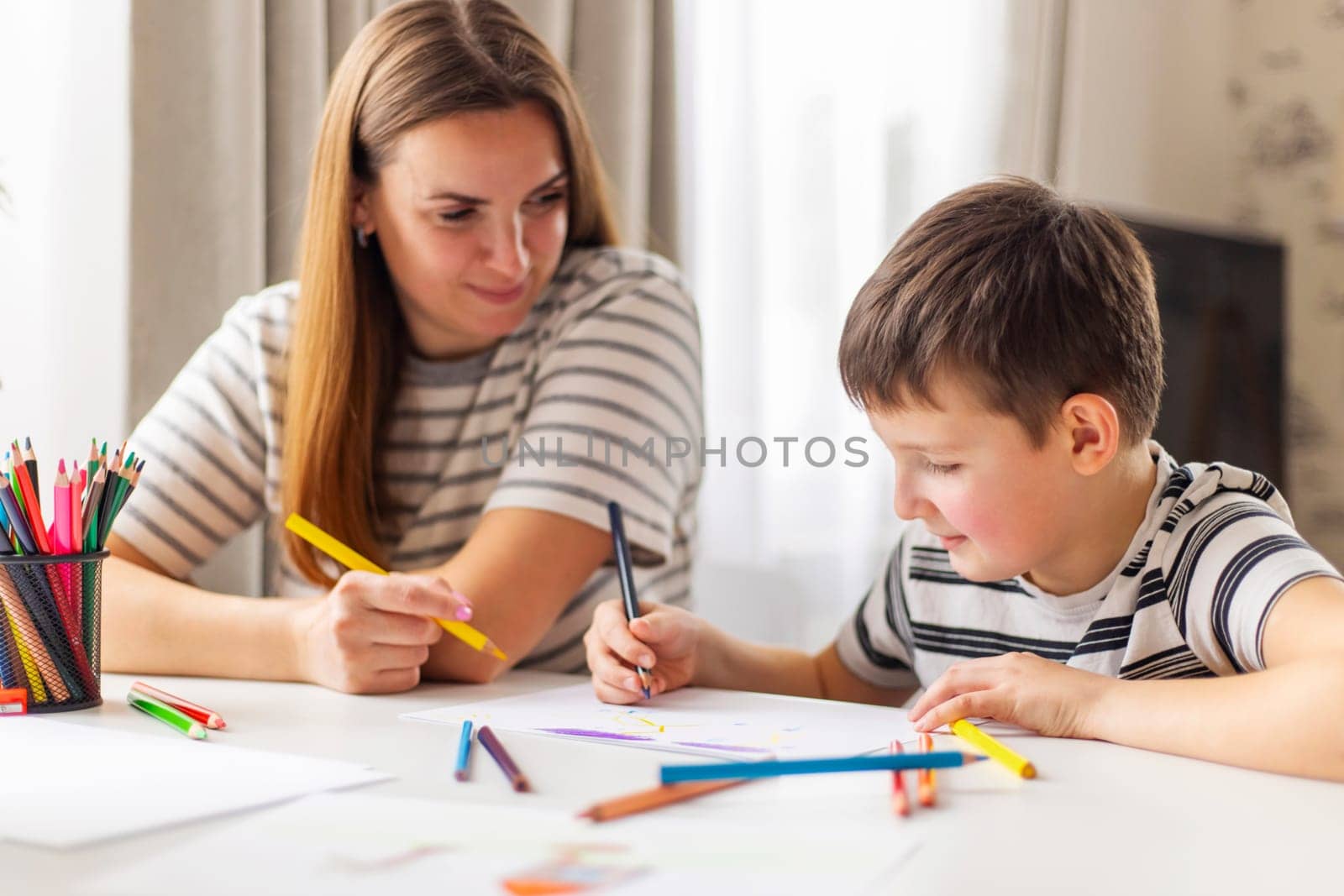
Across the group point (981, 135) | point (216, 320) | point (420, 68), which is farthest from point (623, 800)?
point (981, 135)

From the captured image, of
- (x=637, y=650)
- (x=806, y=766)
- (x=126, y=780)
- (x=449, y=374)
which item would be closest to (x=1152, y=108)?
(x=449, y=374)

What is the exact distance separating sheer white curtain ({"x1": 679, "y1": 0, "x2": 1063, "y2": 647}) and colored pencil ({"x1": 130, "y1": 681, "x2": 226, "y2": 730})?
1.56 metres

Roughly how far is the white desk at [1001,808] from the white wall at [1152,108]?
230 centimetres

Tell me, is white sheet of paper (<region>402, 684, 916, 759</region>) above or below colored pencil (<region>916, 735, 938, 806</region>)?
below

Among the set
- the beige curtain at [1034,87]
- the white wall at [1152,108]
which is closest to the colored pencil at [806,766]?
the beige curtain at [1034,87]

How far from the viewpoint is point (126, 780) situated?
0.71 metres

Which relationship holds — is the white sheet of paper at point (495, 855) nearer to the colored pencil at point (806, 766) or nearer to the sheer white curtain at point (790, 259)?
the colored pencil at point (806, 766)

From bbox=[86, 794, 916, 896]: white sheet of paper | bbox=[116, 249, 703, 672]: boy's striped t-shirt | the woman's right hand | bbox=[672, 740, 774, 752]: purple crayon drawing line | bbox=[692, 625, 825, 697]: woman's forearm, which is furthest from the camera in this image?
bbox=[116, 249, 703, 672]: boy's striped t-shirt

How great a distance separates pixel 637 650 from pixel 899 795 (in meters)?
0.35

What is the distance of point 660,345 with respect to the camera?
1.28 meters

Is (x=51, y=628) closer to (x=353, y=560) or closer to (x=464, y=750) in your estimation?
(x=353, y=560)

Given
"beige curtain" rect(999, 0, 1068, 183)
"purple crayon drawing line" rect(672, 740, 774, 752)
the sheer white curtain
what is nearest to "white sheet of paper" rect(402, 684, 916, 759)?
"purple crayon drawing line" rect(672, 740, 774, 752)

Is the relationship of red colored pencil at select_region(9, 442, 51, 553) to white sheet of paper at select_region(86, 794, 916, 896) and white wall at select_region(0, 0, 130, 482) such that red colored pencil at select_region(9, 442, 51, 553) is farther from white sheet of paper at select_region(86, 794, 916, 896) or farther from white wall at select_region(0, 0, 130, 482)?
white wall at select_region(0, 0, 130, 482)

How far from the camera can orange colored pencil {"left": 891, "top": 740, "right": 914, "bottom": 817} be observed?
0.65 metres
